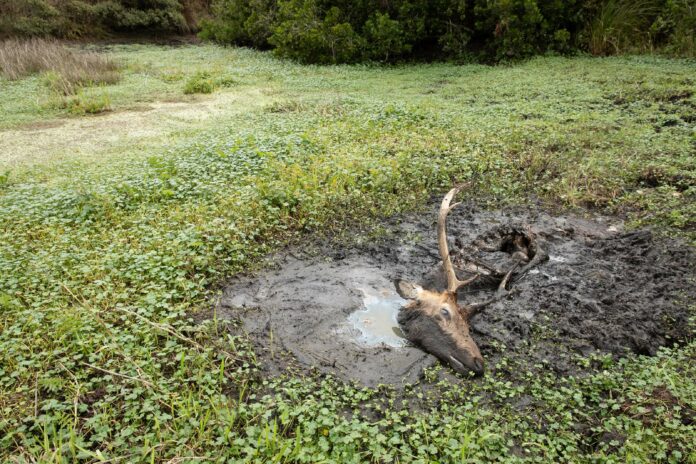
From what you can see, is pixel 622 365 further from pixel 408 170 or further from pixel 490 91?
pixel 490 91

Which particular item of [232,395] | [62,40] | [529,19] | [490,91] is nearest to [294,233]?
[232,395]

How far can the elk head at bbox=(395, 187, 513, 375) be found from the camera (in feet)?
9.86

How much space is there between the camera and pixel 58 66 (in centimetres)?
1107

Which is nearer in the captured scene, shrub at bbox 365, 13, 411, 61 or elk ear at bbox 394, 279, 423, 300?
elk ear at bbox 394, 279, 423, 300

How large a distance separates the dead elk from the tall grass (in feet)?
25.3

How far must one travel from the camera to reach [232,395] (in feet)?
9.25

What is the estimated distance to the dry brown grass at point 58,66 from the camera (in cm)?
995

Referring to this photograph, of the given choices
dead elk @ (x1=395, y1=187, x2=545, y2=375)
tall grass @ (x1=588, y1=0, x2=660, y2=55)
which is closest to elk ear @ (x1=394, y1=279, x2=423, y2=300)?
dead elk @ (x1=395, y1=187, x2=545, y2=375)

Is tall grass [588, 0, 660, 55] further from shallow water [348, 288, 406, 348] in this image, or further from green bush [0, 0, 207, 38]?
green bush [0, 0, 207, 38]

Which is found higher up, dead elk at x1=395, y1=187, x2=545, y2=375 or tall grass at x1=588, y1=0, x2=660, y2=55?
tall grass at x1=588, y1=0, x2=660, y2=55

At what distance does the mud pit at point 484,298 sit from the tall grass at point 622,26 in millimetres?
6900

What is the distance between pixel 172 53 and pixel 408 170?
39.1ft

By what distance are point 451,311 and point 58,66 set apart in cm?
1137

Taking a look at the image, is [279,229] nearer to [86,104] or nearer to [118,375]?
[118,375]
